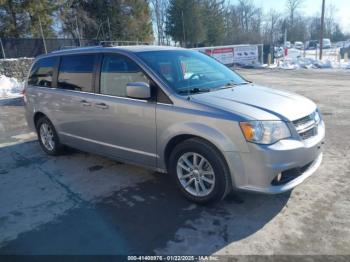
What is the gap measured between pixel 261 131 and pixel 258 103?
1.57 ft

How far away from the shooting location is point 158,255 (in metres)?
3.04

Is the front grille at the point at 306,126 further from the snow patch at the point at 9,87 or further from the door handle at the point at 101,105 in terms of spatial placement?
the snow patch at the point at 9,87

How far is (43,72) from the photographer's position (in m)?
5.93

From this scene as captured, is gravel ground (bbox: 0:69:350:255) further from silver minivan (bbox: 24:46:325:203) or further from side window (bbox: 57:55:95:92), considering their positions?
side window (bbox: 57:55:95:92)

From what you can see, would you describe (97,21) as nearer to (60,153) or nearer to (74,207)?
(60,153)

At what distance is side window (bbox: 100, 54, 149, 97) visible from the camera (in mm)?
4354

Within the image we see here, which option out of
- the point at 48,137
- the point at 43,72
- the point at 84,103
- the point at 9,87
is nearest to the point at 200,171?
the point at 84,103

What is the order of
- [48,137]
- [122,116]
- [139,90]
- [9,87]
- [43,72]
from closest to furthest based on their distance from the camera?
[139,90]
[122,116]
[43,72]
[48,137]
[9,87]

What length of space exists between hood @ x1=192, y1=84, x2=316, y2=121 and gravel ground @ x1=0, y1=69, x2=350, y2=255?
3.47ft

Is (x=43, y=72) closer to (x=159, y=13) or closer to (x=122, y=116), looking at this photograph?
(x=122, y=116)

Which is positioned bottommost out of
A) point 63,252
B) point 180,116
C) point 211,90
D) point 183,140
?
point 63,252

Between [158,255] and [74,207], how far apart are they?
4.71 ft

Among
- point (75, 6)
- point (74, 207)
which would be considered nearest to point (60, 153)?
point (74, 207)

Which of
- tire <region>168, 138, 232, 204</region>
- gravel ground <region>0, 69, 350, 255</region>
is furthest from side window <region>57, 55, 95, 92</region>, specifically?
tire <region>168, 138, 232, 204</region>
